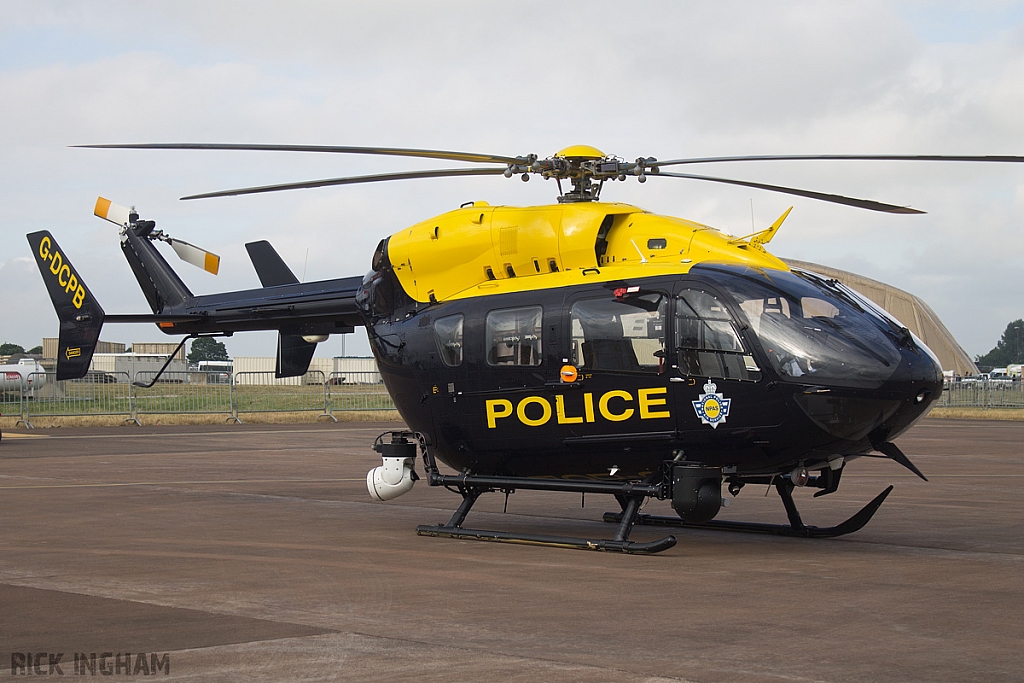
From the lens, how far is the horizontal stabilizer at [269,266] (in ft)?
56.3

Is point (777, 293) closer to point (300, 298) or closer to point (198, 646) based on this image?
point (198, 646)

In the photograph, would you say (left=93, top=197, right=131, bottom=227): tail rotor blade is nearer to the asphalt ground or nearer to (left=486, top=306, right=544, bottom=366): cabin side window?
the asphalt ground

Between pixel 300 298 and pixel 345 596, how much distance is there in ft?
28.4

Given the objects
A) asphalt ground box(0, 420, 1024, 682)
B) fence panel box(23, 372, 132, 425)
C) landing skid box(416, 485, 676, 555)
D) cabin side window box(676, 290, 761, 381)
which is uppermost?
cabin side window box(676, 290, 761, 381)

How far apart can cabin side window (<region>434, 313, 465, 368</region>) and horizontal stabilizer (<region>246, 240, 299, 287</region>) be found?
6830mm

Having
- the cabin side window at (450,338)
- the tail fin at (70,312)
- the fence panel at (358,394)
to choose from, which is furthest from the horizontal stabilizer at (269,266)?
the fence panel at (358,394)

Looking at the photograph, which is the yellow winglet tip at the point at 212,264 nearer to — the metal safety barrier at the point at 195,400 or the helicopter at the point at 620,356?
the helicopter at the point at 620,356

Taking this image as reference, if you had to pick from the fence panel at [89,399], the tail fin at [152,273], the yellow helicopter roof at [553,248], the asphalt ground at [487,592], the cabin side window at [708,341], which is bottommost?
the asphalt ground at [487,592]

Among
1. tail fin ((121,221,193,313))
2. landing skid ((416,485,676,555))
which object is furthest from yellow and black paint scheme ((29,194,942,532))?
tail fin ((121,221,193,313))

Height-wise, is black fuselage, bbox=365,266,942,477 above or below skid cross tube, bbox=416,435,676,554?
above

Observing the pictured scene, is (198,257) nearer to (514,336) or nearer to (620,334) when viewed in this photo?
(514,336)

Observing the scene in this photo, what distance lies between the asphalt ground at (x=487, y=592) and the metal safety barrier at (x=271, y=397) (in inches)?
744

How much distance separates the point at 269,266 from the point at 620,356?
928 cm

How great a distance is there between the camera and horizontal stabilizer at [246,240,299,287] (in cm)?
1717
